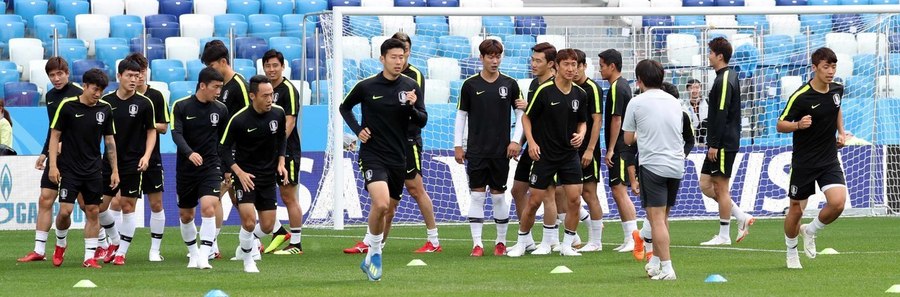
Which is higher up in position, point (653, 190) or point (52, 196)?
point (653, 190)

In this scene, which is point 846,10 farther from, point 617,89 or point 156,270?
point 156,270

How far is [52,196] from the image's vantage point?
13.1 meters

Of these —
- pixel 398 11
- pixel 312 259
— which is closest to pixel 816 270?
pixel 312 259

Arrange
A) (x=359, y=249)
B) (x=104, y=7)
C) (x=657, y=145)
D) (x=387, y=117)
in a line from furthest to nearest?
(x=104, y=7) < (x=359, y=249) < (x=387, y=117) < (x=657, y=145)

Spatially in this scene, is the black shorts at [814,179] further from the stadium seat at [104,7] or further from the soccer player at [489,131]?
the stadium seat at [104,7]

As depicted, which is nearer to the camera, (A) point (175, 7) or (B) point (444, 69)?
(B) point (444, 69)

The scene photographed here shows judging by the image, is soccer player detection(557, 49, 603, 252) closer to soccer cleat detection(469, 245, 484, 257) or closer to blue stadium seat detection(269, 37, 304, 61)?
soccer cleat detection(469, 245, 484, 257)

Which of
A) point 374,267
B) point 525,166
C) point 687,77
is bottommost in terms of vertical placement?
point 374,267

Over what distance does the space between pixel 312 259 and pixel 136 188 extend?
5.60 ft

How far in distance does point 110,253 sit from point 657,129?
220 inches

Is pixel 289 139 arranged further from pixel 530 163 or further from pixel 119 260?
pixel 530 163

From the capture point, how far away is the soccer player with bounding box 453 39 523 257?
13766mm

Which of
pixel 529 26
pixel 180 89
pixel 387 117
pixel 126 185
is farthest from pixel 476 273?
pixel 529 26

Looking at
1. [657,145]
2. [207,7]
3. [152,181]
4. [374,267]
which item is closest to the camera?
[657,145]
